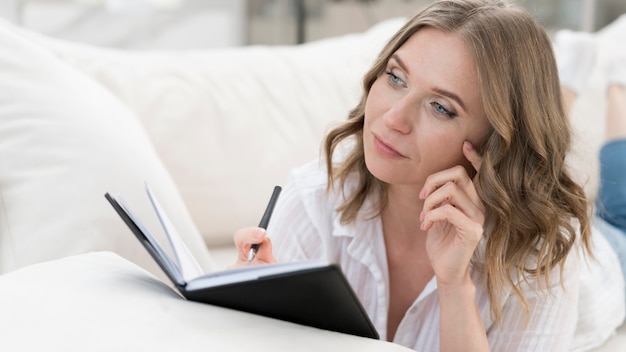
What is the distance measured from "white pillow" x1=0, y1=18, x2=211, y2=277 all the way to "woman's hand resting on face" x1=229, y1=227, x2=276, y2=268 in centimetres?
23

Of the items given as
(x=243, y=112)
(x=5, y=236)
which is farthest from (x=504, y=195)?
(x=243, y=112)

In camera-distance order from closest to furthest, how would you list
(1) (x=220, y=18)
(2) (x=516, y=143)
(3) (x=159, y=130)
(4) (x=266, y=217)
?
(4) (x=266, y=217), (2) (x=516, y=143), (3) (x=159, y=130), (1) (x=220, y=18)

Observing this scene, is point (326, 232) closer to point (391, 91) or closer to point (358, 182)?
point (358, 182)

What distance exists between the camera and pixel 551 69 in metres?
1.25

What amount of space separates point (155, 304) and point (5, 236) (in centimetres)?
45

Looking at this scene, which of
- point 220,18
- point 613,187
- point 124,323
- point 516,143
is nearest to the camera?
point 124,323

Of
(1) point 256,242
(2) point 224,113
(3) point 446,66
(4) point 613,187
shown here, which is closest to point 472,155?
(3) point 446,66

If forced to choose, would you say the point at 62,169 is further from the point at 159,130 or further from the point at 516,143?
the point at 516,143

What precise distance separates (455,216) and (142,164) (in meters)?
0.55

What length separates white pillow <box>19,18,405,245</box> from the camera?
1.87m

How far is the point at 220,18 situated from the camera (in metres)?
3.72

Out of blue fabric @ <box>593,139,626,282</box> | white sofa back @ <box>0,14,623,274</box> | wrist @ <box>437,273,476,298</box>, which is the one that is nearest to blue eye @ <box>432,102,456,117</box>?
wrist @ <box>437,273,476,298</box>

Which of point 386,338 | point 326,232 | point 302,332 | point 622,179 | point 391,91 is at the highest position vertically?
point 391,91

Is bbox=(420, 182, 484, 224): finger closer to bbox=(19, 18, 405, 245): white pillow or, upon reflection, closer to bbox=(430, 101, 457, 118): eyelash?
bbox=(430, 101, 457, 118): eyelash
